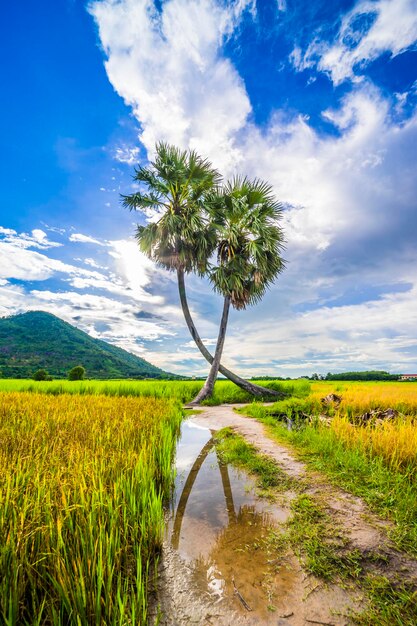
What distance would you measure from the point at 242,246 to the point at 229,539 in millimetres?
16691

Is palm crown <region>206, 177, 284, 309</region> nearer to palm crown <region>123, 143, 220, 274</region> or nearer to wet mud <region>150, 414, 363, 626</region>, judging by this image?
palm crown <region>123, 143, 220, 274</region>

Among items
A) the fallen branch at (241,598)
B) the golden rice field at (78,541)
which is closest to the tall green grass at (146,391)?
the golden rice field at (78,541)

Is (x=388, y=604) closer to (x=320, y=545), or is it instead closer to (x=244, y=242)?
(x=320, y=545)

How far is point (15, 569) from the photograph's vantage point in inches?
75.0

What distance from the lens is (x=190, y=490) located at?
4.38 meters

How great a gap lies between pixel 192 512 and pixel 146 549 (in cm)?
114

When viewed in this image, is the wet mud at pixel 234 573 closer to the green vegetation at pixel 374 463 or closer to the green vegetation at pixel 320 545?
the green vegetation at pixel 320 545

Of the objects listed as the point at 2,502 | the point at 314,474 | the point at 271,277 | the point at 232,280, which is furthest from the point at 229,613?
the point at 271,277

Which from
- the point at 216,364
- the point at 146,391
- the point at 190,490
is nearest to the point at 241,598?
the point at 190,490

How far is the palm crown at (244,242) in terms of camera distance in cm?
1731

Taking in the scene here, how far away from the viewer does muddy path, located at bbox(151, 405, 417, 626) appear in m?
2.07

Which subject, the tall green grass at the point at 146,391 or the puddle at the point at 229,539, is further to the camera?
the tall green grass at the point at 146,391

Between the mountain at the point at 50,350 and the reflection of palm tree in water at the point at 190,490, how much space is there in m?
73.3

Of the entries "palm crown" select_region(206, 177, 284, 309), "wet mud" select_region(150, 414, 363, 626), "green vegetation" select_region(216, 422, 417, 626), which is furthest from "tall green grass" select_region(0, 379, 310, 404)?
"green vegetation" select_region(216, 422, 417, 626)
